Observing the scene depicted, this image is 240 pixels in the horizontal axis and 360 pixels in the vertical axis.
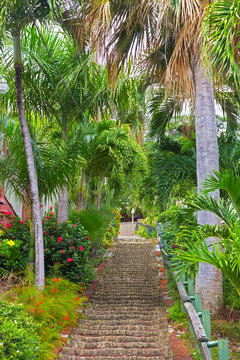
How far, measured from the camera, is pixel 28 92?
8.18m

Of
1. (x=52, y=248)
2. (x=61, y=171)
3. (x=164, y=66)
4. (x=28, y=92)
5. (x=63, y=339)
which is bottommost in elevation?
(x=63, y=339)

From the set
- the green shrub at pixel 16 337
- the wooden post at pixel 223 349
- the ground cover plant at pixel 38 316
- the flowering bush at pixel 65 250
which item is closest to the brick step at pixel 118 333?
the ground cover plant at pixel 38 316

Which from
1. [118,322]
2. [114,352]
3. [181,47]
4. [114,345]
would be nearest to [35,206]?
[118,322]

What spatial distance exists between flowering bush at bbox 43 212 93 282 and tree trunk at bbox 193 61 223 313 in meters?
2.53

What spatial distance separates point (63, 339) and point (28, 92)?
492 centimetres

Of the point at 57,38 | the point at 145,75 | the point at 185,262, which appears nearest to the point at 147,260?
the point at 145,75

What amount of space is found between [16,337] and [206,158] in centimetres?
405

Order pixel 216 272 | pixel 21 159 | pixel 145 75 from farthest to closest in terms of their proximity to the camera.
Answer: pixel 145 75 → pixel 21 159 → pixel 216 272

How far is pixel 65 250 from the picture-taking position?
311 inches

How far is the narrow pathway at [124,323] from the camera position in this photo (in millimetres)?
5195

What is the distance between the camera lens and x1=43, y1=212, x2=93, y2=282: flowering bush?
311 inches

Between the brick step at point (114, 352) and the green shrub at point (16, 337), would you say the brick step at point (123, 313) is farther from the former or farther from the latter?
the green shrub at point (16, 337)

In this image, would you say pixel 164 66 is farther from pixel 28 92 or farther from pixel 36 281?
pixel 36 281

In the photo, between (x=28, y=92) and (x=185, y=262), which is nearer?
(x=185, y=262)
